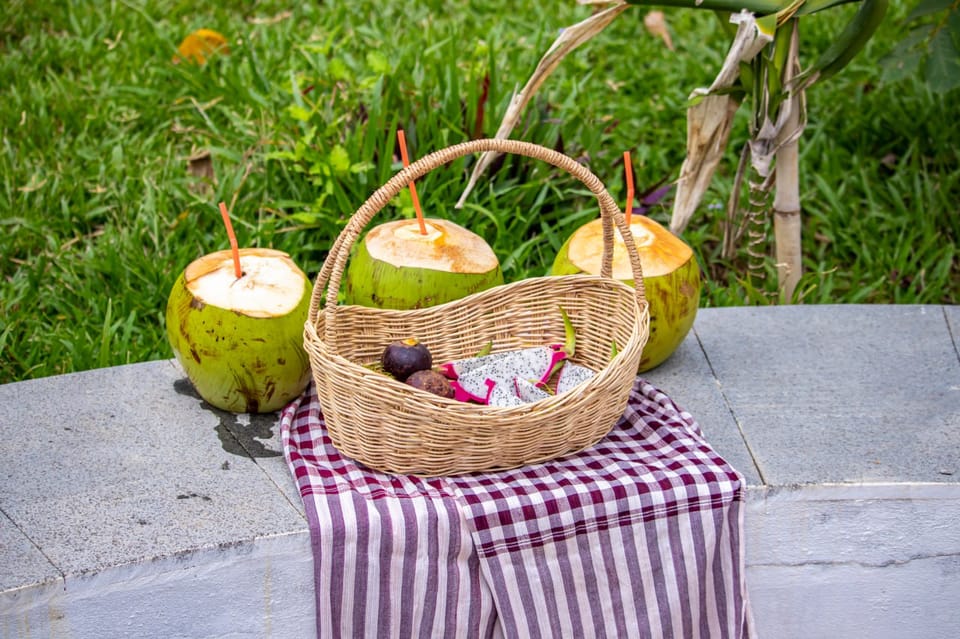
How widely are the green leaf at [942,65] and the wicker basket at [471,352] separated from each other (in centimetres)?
112

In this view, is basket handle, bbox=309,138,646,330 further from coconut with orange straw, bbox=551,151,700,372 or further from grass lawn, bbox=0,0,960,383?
grass lawn, bbox=0,0,960,383

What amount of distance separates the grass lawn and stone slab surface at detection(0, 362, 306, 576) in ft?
1.02

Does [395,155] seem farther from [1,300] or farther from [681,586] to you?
[681,586]

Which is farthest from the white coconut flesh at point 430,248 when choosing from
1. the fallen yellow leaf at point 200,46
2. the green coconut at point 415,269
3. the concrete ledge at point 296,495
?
the fallen yellow leaf at point 200,46

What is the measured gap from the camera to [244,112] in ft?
11.2

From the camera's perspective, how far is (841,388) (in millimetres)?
2264

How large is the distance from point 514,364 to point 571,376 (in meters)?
0.11

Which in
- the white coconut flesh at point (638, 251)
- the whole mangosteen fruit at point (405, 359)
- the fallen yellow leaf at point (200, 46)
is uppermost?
the fallen yellow leaf at point (200, 46)

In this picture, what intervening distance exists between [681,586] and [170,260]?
1.70 metres

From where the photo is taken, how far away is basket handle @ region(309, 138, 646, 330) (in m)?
1.71

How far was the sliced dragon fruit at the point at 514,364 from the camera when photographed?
201cm

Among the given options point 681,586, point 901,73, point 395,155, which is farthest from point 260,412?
point 901,73

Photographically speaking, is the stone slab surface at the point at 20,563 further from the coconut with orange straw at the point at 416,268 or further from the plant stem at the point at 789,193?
the plant stem at the point at 789,193

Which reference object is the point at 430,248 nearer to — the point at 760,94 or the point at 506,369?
the point at 506,369
